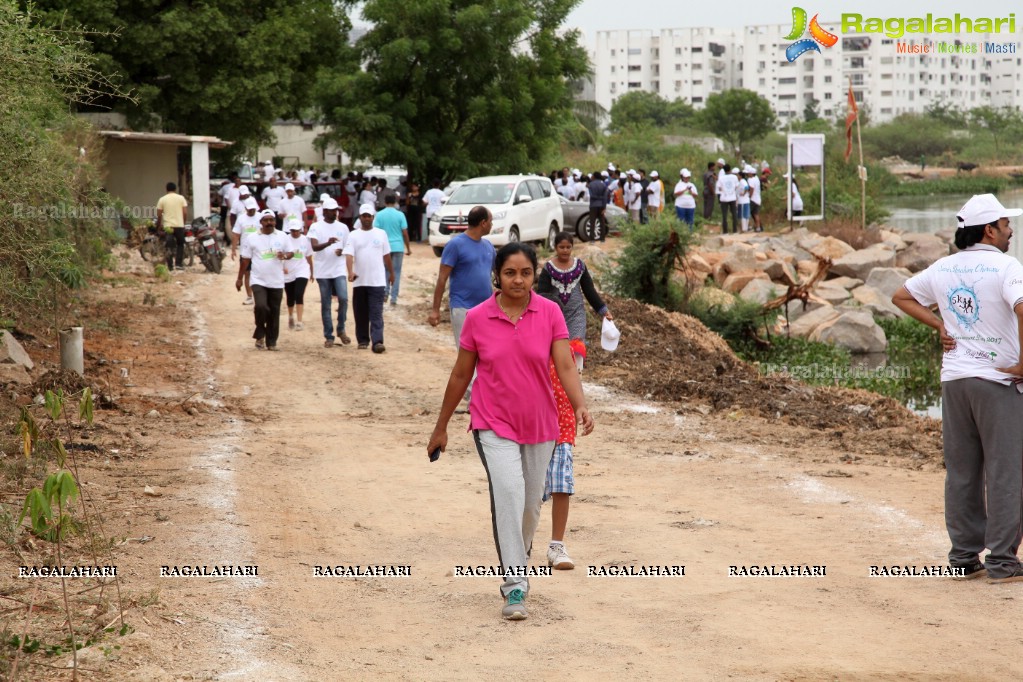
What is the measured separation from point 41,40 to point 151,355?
16.8ft

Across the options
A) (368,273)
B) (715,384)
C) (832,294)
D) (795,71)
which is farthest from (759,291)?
(795,71)

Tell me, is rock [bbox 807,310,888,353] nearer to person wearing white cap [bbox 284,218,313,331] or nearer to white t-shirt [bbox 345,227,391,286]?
white t-shirt [bbox 345,227,391,286]

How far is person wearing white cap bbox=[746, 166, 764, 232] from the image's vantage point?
32.0 meters

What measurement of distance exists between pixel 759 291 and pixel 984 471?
50.4ft

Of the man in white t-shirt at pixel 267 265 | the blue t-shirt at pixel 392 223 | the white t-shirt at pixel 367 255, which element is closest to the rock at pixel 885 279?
the blue t-shirt at pixel 392 223

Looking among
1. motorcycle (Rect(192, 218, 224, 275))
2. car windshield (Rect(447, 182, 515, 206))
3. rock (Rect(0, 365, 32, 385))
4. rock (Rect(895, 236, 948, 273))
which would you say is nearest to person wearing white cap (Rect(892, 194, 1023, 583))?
rock (Rect(0, 365, 32, 385))

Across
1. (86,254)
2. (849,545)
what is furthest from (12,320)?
(849,545)

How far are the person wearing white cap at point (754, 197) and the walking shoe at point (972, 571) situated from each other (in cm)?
2654

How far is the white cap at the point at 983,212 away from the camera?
19.7 ft

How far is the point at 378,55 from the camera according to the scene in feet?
103

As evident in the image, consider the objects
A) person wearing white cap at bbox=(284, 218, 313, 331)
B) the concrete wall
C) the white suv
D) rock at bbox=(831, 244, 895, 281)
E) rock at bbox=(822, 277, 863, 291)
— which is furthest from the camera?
the concrete wall

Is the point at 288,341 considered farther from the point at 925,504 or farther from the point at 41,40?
the point at 925,504

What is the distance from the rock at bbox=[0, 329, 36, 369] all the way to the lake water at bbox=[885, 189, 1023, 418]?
2728 centimetres

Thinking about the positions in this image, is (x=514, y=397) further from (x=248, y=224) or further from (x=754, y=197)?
(x=754, y=197)
